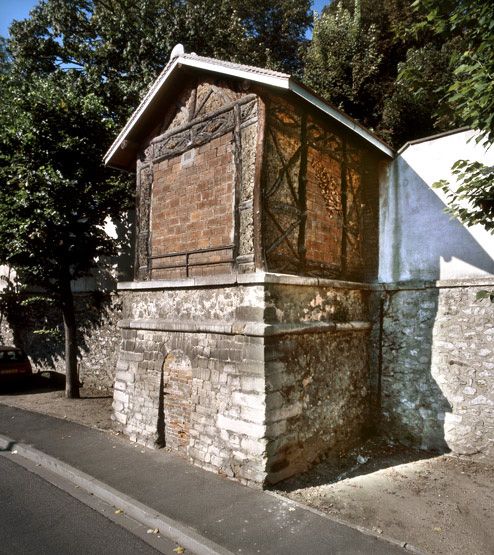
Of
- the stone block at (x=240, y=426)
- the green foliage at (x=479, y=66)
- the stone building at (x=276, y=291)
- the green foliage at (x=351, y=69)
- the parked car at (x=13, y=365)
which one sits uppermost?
the green foliage at (x=351, y=69)

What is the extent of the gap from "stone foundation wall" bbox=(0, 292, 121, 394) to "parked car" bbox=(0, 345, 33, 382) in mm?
953

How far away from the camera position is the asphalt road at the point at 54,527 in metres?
4.19

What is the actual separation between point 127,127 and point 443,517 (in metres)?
8.38

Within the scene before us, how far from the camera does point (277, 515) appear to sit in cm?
473

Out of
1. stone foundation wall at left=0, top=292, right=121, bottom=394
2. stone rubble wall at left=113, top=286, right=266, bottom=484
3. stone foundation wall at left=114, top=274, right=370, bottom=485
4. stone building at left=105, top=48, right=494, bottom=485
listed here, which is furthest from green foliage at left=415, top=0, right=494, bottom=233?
stone foundation wall at left=0, top=292, right=121, bottom=394

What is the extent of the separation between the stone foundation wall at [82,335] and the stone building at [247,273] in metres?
4.19

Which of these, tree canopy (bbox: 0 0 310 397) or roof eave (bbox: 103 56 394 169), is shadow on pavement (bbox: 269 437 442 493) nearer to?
roof eave (bbox: 103 56 394 169)

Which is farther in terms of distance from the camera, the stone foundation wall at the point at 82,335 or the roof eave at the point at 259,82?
the stone foundation wall at the point at 82,335

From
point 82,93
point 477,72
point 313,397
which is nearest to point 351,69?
point 477,72

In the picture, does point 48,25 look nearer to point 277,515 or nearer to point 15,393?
point 15,393

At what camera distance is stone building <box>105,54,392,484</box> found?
5664 millimetres

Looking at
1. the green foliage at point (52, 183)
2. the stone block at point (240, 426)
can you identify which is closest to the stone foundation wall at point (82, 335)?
the green foliage at point (52, 183)

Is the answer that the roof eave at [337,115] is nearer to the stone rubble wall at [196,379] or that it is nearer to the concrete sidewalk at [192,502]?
the stone rubble wall at [196,379]

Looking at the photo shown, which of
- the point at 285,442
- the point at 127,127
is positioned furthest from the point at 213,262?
the point at 127,127
